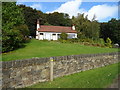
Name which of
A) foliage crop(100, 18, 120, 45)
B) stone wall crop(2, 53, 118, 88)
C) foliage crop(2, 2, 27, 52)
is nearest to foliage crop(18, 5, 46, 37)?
foliage crop(2, 2, 27, 52)

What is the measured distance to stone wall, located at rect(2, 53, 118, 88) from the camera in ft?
16.5

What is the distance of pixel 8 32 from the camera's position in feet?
52.1

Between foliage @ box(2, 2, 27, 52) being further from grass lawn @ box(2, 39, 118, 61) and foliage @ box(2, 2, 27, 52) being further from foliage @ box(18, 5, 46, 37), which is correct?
foliage @ box(18, 5, 46, 37)

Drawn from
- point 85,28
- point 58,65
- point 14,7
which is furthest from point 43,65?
point 85,28

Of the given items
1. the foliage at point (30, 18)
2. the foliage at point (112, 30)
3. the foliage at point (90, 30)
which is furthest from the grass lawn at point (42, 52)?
the foliage at point (112, 30)

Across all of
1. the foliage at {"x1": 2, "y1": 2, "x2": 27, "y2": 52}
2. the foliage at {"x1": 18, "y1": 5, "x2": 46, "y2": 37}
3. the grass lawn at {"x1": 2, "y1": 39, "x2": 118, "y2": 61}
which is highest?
the foliage at {"x1": 18, "y1": 5, "x2": 46, "y2": 37}

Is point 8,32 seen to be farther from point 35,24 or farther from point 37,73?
point 35,24

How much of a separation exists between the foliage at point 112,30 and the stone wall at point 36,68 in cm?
4285

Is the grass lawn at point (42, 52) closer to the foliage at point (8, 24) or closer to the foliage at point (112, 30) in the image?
the foliage at point (8, 24)

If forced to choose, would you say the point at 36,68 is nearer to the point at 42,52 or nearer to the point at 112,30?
the point at 42,52

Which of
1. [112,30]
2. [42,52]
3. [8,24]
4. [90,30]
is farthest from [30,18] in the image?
[42,52]

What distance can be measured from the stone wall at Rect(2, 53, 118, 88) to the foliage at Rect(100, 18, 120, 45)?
1687 inches

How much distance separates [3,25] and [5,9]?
2.21 m

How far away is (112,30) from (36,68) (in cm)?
5004
